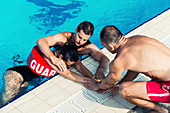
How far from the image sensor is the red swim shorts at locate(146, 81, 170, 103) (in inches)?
126

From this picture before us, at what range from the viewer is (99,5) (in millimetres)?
8562

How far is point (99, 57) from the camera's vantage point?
468 cm

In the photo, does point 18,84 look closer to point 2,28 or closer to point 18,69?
point 18,69

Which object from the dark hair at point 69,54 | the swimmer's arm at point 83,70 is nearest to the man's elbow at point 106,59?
the swimmer's arm at point 83,70

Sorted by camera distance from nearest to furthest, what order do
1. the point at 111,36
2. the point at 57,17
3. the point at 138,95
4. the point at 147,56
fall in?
the point at 147,56 < the point at 111,36 < the point at 138,95 < the point at 57,17

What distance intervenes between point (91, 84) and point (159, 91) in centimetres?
127

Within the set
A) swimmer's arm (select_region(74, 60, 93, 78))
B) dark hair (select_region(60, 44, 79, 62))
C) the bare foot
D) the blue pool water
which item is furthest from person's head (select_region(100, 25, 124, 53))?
the blue pool water

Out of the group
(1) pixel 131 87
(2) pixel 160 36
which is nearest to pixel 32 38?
(2) pixel 160 36

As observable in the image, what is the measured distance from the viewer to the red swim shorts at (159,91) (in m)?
3.21

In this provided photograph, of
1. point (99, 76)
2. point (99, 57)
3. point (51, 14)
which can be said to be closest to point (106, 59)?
point (99, 57)

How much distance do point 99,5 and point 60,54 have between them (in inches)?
193

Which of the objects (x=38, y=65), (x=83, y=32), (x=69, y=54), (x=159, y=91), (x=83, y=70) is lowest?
(x=83, y=70)

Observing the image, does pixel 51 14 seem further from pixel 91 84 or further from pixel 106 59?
pixel 91 84

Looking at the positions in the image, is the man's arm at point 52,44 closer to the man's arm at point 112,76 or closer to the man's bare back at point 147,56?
the man's arm at point 112,76
